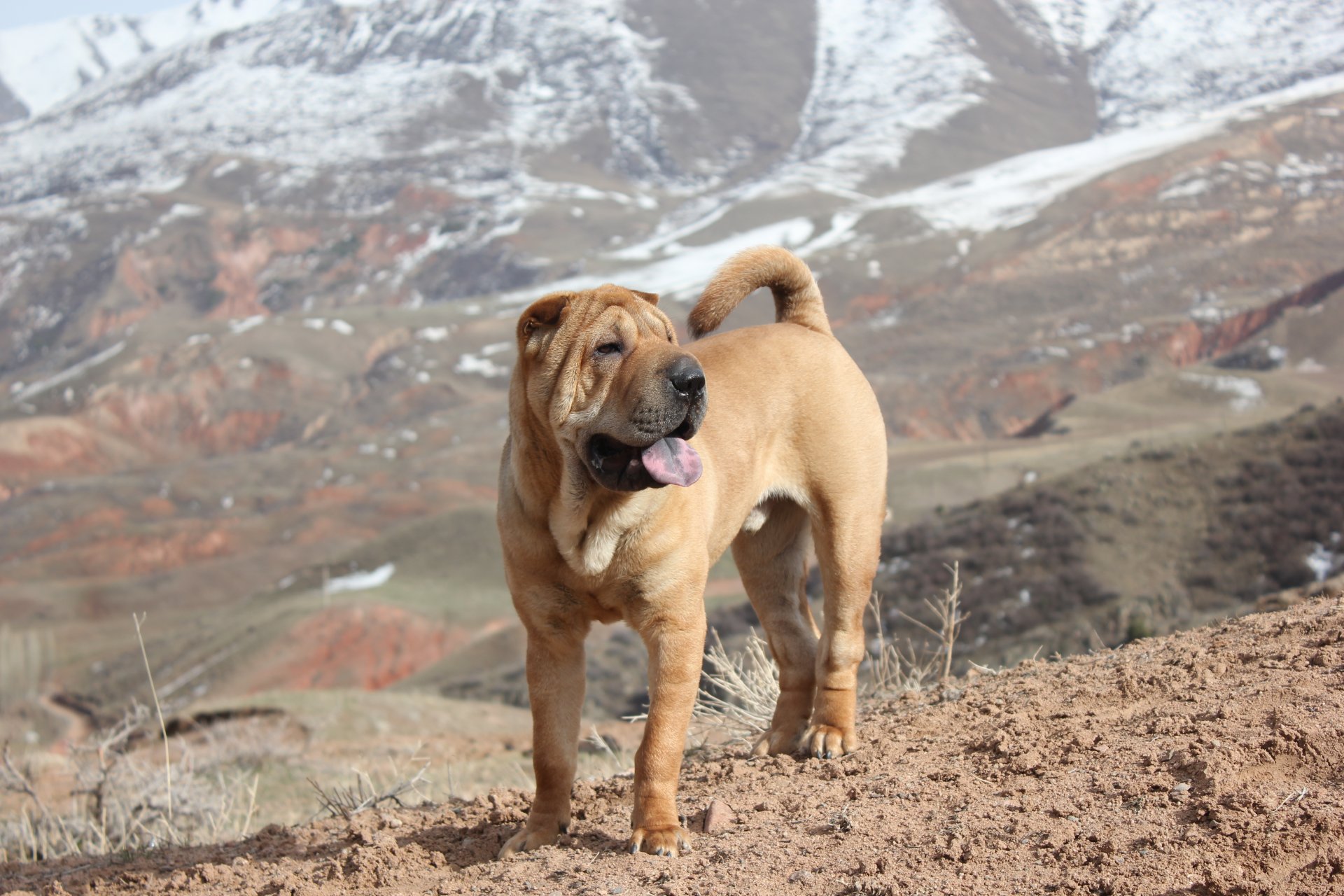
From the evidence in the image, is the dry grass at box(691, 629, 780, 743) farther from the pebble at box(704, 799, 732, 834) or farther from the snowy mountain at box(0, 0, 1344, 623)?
the snowy mountain at box(0, 0, 1344, 623)

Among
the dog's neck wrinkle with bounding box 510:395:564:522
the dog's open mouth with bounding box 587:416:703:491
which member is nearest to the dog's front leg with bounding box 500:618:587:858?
the dog's neck wrinkle with bounding box 510:395:564:522

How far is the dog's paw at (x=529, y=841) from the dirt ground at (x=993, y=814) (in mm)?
109

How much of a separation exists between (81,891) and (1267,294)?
72.2 meters

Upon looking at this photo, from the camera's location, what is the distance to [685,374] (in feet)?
14.3

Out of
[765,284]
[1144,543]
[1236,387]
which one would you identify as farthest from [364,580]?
[765,284]

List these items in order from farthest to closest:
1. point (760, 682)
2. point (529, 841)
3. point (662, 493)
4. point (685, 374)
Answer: point (760, 682) < point (529, 841) < point (662, 493) < point (685, 374)

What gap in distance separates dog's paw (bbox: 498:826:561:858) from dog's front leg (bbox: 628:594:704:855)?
1.33ft

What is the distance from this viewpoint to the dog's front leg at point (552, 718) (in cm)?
493

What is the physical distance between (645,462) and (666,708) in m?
0.96

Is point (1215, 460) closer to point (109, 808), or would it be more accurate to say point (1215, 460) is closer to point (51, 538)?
point (109, 808)

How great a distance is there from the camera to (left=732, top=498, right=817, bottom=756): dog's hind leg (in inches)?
A: 249

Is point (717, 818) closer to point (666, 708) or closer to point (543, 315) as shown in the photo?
point (666, 708)

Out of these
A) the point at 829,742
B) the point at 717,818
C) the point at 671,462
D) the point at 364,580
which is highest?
the point at 671,462

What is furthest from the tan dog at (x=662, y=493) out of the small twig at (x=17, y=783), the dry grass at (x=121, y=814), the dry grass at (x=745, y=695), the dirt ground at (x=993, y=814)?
the small twig at (x=17, y=783)
